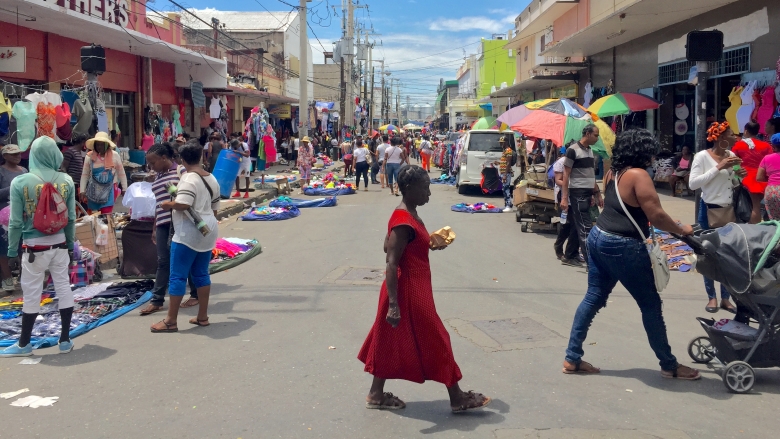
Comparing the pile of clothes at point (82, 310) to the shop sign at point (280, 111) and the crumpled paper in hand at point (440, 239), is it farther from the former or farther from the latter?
the shop sign at point (280, 111)

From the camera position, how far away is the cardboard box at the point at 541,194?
12023 millimetres

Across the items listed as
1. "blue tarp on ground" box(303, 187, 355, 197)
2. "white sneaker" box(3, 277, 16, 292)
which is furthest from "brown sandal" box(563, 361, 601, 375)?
"blue tarp on ground" box(303, 187, 355, 197)

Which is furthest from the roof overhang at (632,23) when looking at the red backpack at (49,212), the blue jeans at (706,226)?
the red backpack at (49,212)

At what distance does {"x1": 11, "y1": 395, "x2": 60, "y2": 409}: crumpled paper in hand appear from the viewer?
4.67 meters

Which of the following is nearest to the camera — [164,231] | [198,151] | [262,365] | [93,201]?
[262,365]

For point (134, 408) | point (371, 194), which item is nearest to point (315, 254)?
point (134, 408)

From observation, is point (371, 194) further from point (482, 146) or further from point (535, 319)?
point (535, 319)

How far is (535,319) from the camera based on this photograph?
678 cm

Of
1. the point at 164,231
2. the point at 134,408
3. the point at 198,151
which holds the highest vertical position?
the point at 198,151

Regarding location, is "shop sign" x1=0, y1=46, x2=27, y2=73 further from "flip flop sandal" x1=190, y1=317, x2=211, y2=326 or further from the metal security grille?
the metal security grille

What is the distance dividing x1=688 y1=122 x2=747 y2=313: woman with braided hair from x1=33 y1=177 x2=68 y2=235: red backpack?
5.73 m

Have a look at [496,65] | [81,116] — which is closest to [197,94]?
[81,116]

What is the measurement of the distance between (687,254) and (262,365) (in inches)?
255

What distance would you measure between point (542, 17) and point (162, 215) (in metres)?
24.8
